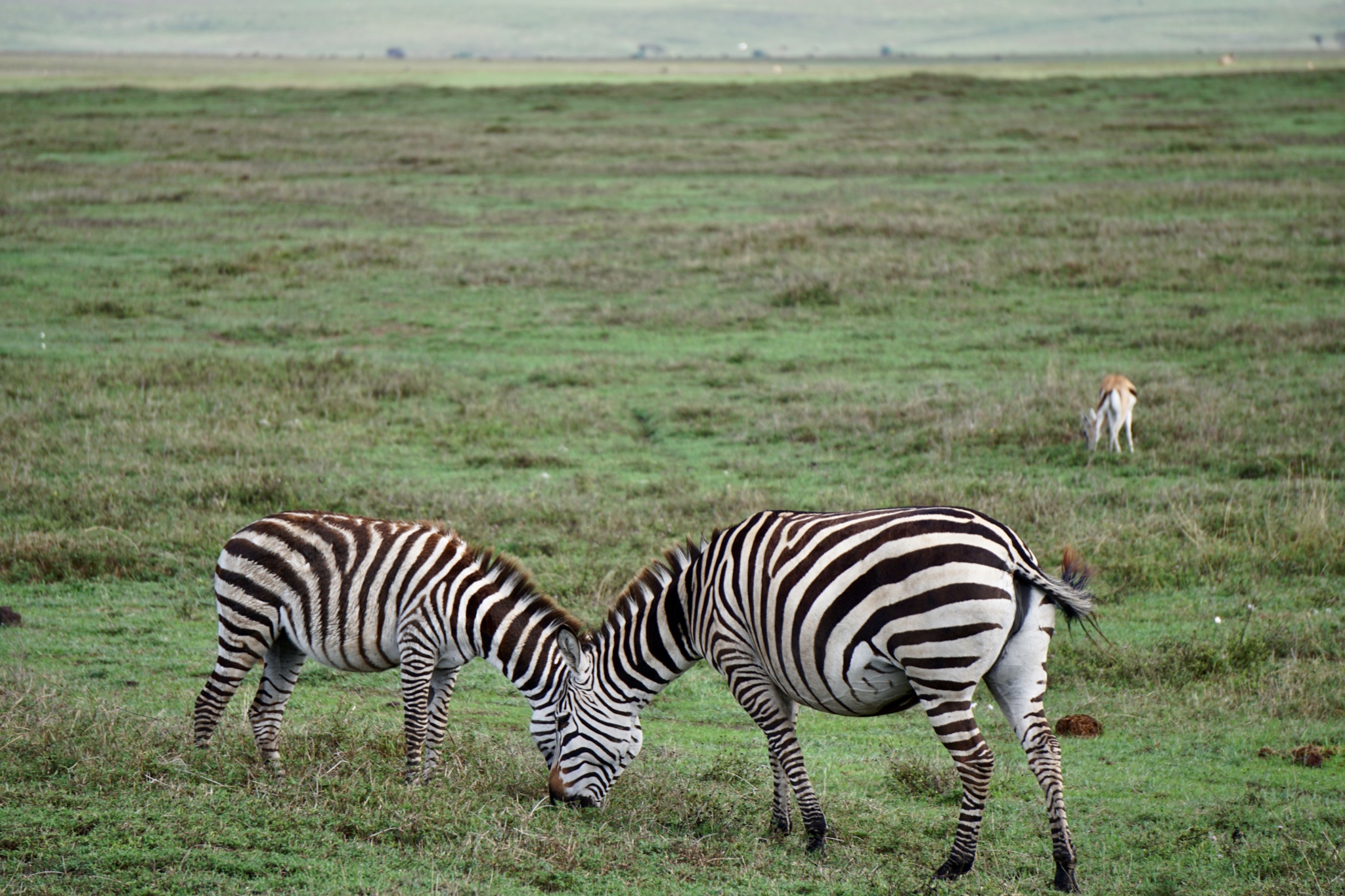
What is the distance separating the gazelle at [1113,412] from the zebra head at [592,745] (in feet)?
26.7

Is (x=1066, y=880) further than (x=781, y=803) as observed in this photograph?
No

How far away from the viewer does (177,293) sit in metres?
20.3

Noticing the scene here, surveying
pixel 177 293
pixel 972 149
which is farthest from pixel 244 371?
pixel 972 149

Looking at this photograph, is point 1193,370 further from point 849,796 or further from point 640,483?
point 849,796

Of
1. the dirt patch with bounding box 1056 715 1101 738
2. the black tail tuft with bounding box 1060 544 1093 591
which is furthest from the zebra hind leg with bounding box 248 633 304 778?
the dirt patch with bounding box 1056 715 1101 738

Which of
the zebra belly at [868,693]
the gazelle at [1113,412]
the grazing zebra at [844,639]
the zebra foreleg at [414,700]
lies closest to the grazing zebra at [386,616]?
the zebra foreleg at [414,700]

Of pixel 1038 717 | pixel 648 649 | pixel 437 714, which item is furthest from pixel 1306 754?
pixel 437 714

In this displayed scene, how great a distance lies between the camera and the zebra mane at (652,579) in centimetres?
616

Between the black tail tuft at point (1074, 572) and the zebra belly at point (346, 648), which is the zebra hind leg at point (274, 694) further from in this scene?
the black tail tuft at point (1074, 572)

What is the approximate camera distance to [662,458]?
1335 centimetres

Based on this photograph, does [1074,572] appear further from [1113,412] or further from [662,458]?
[662,458]

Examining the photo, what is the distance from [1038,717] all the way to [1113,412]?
8.06m

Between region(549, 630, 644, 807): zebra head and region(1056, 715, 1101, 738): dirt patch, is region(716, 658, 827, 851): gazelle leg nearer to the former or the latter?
region(549, 630, 644, 807): zebra head

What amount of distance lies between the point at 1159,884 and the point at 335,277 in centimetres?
1856
